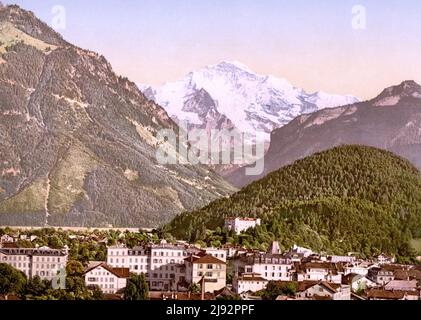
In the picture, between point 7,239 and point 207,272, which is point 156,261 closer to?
point 207,272

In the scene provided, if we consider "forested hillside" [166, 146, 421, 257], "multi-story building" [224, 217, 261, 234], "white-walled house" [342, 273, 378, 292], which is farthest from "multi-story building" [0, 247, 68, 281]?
"multi-story building" [224, 217, 261, 234]

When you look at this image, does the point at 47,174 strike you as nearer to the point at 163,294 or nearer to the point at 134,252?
the point at 134,252

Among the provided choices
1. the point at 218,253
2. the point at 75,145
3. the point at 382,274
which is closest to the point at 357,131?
the point at 382,274

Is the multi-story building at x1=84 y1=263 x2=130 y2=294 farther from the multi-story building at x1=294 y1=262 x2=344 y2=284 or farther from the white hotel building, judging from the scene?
the multi-story building at x1=294 y1=262 x2=344 y2=284

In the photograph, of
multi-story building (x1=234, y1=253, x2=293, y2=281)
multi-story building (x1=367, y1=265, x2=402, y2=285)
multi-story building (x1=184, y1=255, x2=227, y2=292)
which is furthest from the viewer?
multi-story building (x1=367, y1=265, x2=402, y2=285)

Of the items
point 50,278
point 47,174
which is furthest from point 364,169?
point 47,174

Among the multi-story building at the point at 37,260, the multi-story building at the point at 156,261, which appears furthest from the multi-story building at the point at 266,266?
the multi-story building at the point at 37,260
